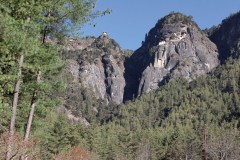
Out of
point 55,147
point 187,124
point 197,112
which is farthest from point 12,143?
point 197,112

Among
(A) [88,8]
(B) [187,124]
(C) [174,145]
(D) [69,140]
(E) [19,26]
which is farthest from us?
(B) [187,124]

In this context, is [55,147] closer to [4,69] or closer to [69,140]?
[69,140]

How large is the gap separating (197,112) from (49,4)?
160968mm

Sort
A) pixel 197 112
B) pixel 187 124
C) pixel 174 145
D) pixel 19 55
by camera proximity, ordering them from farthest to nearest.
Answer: pixel 197 112 < pixel 187 124 < pixel 174 145 < pixel 19 55

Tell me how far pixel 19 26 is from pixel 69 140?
173ft

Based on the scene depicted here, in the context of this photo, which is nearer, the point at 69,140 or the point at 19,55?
the point at 19,55

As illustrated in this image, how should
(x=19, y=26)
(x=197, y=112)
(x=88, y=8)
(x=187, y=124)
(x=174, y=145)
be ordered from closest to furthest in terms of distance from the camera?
(x=19, y=26), (x=88, y=8), (x=174, y=145), (x=187, y=124), (x=197, y=112)

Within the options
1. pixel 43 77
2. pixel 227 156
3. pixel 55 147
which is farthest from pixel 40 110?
pixel 227 156

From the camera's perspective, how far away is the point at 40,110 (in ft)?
58.4

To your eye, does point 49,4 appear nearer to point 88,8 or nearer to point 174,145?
point 88,8

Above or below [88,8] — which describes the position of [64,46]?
below

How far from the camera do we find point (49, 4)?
Answer: 1622 cm

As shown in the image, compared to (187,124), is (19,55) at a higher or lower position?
lower

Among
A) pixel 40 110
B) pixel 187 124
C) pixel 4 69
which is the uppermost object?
pixel 187 124
